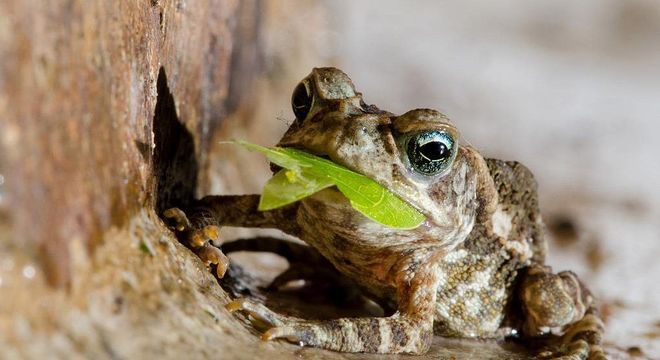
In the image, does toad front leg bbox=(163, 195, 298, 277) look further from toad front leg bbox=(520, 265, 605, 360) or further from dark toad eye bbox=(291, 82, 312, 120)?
toad front leg bbox=(520, 265, 605, 360)

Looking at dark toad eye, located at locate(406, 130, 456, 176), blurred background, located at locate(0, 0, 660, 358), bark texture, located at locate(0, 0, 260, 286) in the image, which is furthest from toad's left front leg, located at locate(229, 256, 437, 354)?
bark texture, located at locate(0, 0, 260, 286)

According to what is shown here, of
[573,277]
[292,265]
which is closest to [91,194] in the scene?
[292,265]

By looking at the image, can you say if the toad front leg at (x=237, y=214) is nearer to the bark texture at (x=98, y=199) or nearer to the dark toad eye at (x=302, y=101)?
the bark texture at (x=98, y=199)

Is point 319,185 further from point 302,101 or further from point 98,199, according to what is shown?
point 98,199

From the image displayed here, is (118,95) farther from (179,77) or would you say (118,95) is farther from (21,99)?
(179,77)

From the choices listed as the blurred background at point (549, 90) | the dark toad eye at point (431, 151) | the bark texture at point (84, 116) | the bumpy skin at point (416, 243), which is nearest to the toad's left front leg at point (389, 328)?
the bumpy skin at point (416, 243)

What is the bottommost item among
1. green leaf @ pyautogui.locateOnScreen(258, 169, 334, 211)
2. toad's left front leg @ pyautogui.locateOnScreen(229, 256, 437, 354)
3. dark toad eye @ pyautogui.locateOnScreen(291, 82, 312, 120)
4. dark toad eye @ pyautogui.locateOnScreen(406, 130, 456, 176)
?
toad's left front leg @ pyautogui.locateOnScreen(229, 256, 437, 354)

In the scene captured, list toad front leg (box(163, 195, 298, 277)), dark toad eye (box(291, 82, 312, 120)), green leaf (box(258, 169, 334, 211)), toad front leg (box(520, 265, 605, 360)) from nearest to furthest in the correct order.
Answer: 1. green leaf (box(258, 169, 334, 211))
2. dark toad eye (box(291, 82, 312, 120))
3. toad front leg (box(163, 195, 298, 277))
4. toad front leg (box(520, 265, 605, 360))
